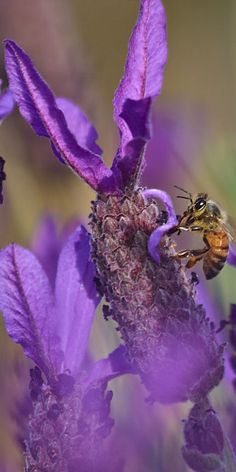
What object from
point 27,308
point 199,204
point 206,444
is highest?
point 199,204

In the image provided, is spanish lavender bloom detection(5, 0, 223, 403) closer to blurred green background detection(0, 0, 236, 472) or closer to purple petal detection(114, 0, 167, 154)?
purple petal detection(114, 0, 167, 154)

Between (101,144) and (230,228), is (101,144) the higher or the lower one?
the higher one

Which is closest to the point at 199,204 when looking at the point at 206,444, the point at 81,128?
the point at 81,128

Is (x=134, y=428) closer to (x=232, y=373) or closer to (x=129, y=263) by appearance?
(x=232, y=373)

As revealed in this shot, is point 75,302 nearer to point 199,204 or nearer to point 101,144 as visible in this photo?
point 199,204

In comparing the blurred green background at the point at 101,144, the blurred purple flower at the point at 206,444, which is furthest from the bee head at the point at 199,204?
the blurred purple flower at the point at 206,444

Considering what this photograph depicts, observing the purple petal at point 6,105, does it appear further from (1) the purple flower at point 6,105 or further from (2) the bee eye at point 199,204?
(2) the bee eye at point 199,204

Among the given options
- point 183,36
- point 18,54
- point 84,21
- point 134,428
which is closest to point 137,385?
point 134,428

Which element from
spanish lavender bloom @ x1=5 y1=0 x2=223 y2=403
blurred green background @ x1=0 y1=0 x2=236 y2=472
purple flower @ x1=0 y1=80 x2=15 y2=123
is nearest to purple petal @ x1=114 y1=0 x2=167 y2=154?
spanish lavender bloom @ x1=5 y1=0 x2=223 y2=403
